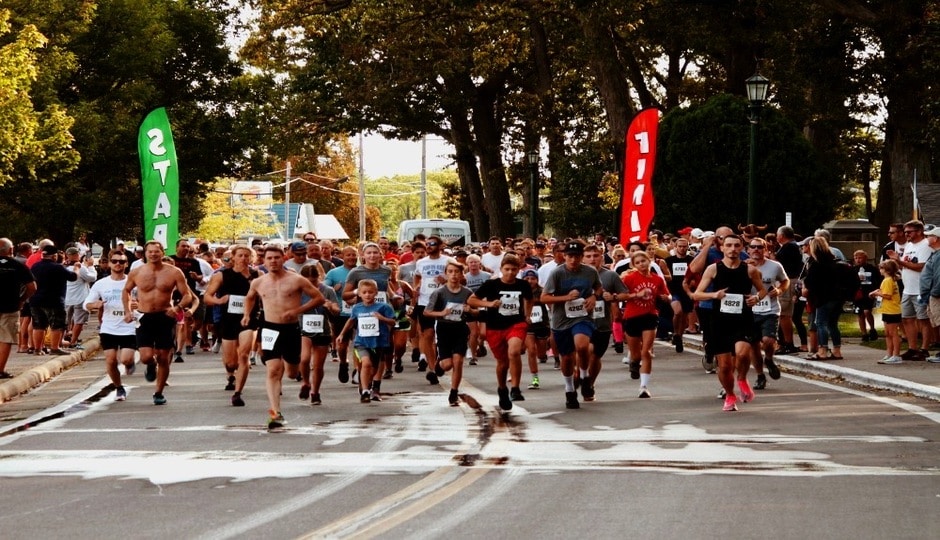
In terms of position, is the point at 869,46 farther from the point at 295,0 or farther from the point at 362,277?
the point at 362,277

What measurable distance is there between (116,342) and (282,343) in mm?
3532

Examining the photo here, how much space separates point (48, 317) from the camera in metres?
25.1

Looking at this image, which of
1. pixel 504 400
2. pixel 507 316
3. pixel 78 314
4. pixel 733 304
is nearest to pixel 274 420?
pixel 504 400

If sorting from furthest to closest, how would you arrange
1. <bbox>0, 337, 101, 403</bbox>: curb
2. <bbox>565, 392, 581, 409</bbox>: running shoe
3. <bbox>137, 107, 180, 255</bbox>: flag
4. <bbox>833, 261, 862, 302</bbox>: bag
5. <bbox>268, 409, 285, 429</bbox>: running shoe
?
1. <bbox>137, 107, 180, 255</bbox>: flag
2. <bbox>833, 261, 862, 302</bbox>: bag
3. <bbox>0, 337, 101, 403</bbox>: curb
4. <bbox>565, 392, 581, 409</bbox>: running shoe
5. <bbox>268, 409, 285, 429</bbox>: running shoe

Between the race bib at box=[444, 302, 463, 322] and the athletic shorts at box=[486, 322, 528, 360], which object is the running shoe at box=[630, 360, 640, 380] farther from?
the athletic shorts at box=[486, 322, 528, 360]

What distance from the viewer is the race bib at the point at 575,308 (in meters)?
15.9

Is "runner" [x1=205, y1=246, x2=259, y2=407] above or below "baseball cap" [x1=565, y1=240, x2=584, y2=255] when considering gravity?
below

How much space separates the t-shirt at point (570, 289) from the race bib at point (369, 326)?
1.98 meters

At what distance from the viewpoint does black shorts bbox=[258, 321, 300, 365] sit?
1482 centimetres

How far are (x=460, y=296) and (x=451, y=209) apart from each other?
2261 inches

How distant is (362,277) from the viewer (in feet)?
57.9

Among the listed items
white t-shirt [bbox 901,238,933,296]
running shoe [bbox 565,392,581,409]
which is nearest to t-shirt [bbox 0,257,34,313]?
running shoe [bbox 565,392,581,409]

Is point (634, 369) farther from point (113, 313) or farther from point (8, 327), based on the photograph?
point (8, 327)

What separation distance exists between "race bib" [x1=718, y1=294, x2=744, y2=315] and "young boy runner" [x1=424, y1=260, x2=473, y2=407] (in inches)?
110
